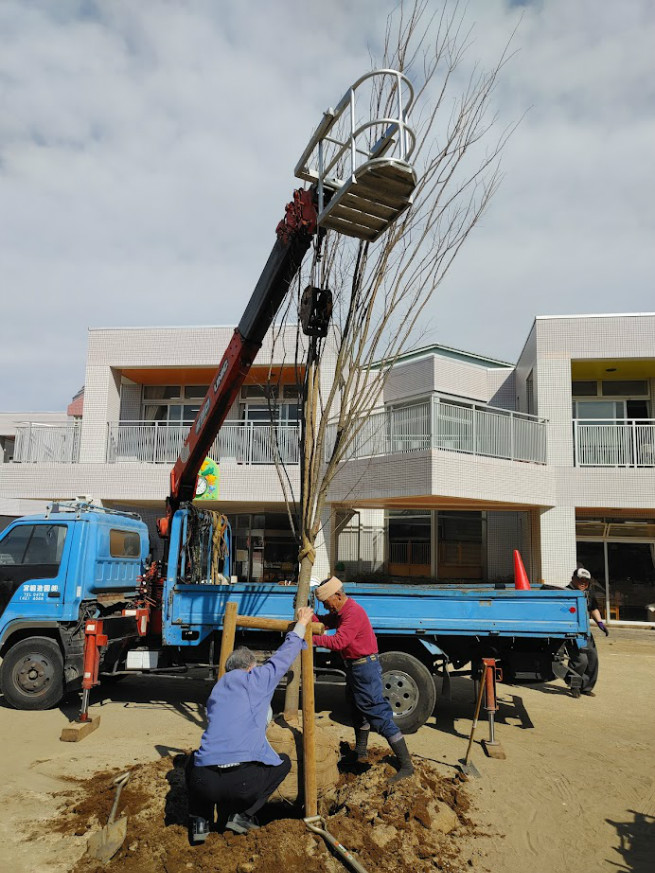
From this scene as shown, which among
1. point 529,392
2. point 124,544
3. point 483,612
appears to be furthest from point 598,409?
point 124,544

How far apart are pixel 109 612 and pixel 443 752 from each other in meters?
4.79

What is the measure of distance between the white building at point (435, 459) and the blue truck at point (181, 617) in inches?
252

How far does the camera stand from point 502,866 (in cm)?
438

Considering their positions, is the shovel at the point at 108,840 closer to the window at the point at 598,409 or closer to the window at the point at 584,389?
the window at the point at 598,409

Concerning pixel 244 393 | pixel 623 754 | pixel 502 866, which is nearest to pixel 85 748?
pixel 502 866

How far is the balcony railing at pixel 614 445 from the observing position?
16406 mm

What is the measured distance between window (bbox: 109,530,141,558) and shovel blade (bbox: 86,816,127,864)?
496 centimetres

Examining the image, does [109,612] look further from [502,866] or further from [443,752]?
[502,866]

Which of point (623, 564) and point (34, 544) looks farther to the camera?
point (623, 564)

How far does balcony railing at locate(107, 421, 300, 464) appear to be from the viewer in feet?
57.1

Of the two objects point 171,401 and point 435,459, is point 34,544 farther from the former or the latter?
point 171,401

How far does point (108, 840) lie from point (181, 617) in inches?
145

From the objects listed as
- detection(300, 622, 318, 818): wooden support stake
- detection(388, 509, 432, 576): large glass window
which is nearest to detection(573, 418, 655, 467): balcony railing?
detection(388, 509, 432, 576): large glass window

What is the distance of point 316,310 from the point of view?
640 centimetres
